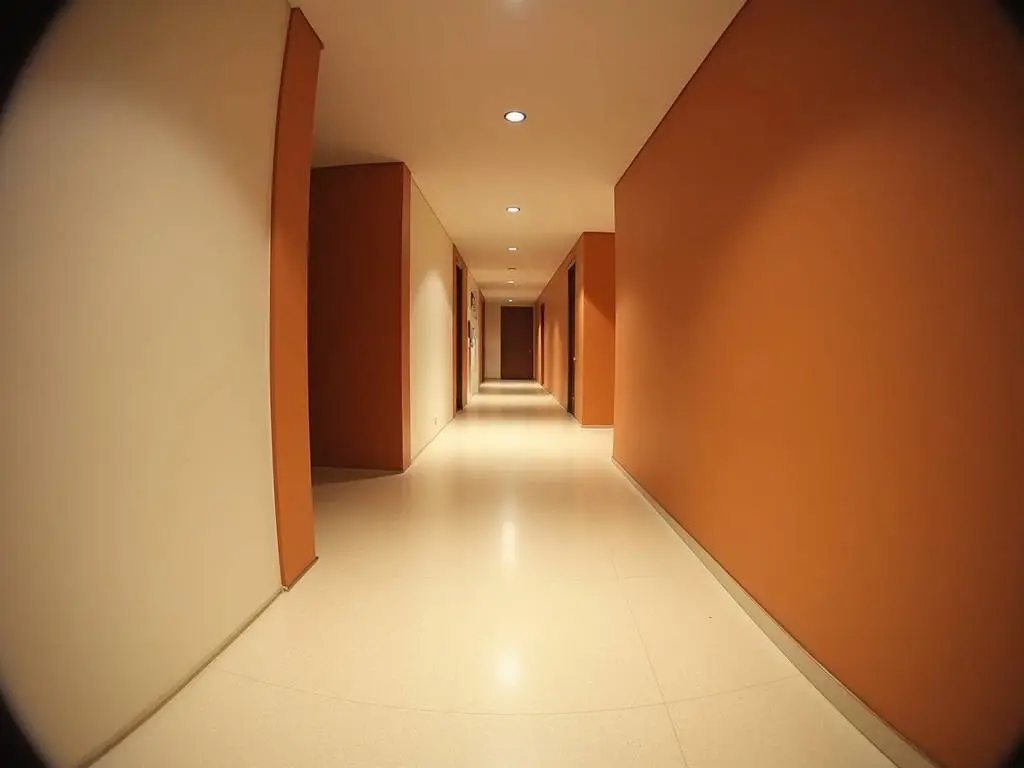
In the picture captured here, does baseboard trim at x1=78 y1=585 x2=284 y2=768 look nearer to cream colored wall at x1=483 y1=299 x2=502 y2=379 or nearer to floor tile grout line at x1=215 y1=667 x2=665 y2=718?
floor tile grout line at x1=215 y1=667 x2=665 y2=718

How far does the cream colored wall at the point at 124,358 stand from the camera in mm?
1062

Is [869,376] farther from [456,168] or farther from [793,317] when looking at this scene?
[456,168]

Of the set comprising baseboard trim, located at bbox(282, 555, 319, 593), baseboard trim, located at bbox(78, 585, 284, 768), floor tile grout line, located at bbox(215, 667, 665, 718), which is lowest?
baseboard trim, located at bbox(282, 555, 319, 593)

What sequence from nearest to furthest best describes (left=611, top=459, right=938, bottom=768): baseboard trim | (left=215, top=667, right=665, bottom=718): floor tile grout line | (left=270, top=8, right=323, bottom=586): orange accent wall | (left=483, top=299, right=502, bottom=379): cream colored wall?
(left=611, top=459, right=938, bottom=768): baseboard trim, (left=215, top=667, right=665, bottom=718): floor tile grout line, (left=270, top=8, right=323, bottom=586): orange accent wall, (left=483, top=299, right=502, bottom=379): cream colored wall

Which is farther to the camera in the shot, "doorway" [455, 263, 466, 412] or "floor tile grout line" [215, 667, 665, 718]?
"doorway" [455, 263, 466, 412]

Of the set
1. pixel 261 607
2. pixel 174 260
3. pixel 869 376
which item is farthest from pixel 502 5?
pixel 261 607

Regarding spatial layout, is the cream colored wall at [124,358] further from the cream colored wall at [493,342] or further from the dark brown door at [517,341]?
the dark brown door at [517,341]

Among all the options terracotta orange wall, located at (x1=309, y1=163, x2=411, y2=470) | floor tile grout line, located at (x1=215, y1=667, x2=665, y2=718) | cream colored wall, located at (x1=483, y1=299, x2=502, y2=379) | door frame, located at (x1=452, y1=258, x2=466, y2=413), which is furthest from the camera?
cream colored wall, located at (x1=483, y1=299, x2=502, y2=379)

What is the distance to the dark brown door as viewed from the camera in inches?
693

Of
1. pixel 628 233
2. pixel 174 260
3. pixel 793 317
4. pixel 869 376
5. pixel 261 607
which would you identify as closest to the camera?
pixel 869 376

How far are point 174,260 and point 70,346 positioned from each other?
17.5 inches

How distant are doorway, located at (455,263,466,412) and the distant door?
6.29 feet

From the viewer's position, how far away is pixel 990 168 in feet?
3.40

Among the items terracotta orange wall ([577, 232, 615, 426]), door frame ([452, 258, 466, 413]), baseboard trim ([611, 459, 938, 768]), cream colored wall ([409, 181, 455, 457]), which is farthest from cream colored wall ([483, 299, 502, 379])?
baseboard trim ([611, 459, 938, 768])
